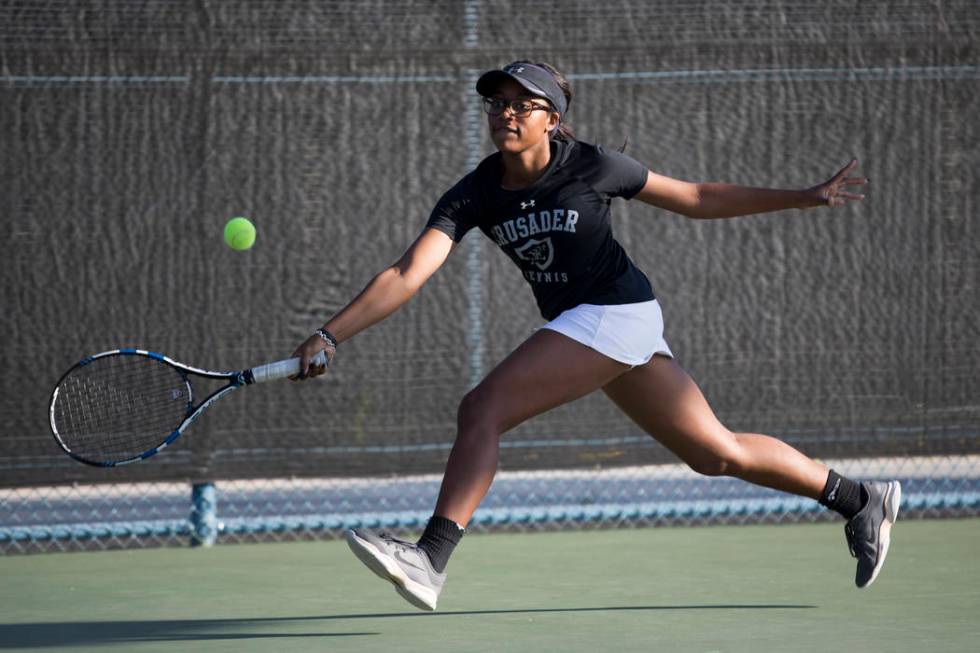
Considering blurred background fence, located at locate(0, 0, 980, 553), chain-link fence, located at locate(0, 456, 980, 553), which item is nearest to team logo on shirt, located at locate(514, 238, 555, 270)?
blurred background fence, located at locate(0, 0, 980, 553)

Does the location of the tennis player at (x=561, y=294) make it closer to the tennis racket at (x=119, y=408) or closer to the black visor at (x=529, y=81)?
the black visor at (x=529, y=81)

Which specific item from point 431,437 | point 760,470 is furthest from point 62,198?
point 760,470

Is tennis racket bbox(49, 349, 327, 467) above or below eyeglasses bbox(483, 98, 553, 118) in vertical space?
below

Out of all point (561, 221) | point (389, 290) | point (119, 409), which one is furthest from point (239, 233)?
point (561, 221)

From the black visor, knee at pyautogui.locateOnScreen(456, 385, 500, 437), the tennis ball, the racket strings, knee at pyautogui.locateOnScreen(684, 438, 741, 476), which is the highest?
the black visor

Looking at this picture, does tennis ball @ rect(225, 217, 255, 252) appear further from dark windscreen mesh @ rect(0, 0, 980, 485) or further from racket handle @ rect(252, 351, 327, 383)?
racket handle @ rect(252, 351, 327, 383)

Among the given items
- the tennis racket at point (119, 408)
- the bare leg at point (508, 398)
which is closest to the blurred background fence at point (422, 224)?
the tennis racket at point (119, 408)

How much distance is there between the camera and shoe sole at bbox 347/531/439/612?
332 cm

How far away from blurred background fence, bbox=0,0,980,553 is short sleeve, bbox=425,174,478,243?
160 cm

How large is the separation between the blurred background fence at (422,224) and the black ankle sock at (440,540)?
194cm

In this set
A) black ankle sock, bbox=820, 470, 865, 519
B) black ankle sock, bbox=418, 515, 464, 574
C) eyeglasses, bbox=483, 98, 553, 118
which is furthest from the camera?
black ankle sock, bbox=820, 470, 865, 519

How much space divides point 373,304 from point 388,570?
2.11 ft

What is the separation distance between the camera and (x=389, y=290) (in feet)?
12.0

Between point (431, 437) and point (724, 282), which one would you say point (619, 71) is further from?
point (431, 437)
